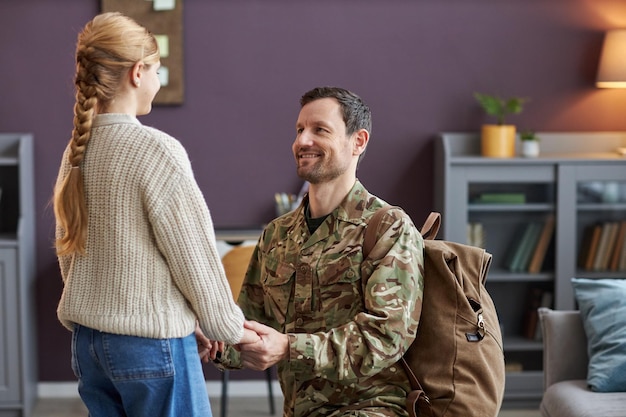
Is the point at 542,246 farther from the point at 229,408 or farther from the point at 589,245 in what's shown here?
the point at 229,408

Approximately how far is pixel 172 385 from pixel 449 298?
65 centimetres

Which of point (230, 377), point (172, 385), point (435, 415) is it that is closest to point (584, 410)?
point (435, 415)

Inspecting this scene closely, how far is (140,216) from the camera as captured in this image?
192 centimetres

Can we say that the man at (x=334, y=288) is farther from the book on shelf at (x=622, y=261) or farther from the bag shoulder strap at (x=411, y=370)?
the book on shelf at (x=622, y=261)

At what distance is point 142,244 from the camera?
6.29 ft

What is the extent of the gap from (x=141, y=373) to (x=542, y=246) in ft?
10.9

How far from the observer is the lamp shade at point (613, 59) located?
486 centimetres

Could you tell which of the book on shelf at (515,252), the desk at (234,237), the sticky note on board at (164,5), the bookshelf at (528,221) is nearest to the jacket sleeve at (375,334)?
the desk at (234,237)

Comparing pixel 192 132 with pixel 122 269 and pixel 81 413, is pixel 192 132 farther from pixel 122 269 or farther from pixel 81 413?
pixel 122 269

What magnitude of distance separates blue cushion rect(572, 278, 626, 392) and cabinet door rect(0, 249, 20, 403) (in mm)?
2703

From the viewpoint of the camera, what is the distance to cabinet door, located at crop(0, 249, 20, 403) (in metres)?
4.62

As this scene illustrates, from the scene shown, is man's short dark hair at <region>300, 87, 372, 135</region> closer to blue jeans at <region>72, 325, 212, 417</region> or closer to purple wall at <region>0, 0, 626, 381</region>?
blue jeans at <region>72, 325, 212, 417</region>

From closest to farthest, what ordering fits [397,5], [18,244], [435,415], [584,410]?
[435,415]
[584,410]
[18,244]
[397,5]

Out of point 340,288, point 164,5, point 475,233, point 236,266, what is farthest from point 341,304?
point 164,5
